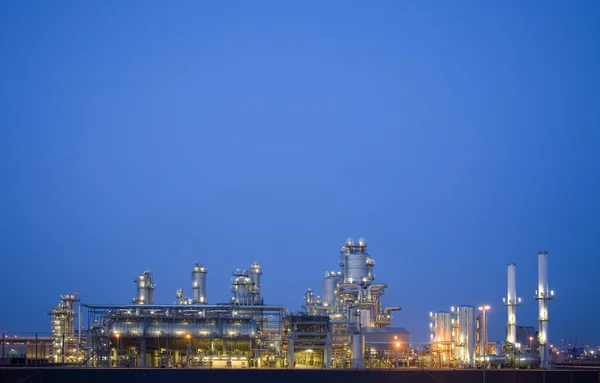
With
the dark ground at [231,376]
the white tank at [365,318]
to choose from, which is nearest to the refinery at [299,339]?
the white tank at [365,318]

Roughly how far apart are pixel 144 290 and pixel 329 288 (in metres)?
24.3

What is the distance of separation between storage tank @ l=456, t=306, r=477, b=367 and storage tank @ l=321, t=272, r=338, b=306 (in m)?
25.4

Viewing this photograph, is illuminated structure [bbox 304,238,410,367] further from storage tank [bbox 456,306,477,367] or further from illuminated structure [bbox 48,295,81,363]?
illuminated structure [bbox 48,295,81,363]

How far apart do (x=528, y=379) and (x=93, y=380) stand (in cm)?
3685

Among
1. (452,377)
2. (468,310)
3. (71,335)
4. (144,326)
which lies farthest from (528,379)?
(71,335)

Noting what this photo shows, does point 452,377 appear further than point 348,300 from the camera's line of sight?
No

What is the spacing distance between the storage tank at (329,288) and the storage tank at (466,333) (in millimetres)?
25399

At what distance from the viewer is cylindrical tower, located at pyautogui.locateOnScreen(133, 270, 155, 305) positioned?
3535 inches

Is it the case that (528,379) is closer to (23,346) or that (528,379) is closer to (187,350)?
(187,350)

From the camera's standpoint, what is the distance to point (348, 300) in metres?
85.1

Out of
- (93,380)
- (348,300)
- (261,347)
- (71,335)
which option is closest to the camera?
(93,380)

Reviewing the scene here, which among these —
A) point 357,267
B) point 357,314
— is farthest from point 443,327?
point 357,267

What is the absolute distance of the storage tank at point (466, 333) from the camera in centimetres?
7381

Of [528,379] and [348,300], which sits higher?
[348,300]
